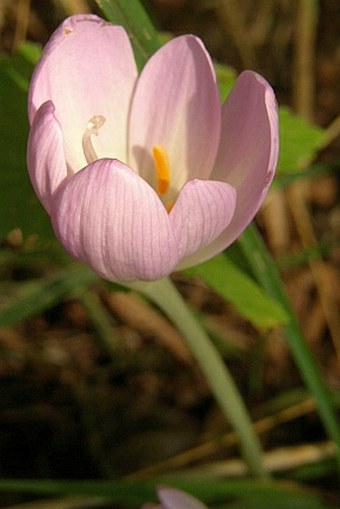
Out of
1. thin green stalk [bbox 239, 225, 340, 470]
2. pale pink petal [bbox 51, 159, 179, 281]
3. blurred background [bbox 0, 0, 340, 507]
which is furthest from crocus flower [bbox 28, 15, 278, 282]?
blurred background [bbox 0, 0, 340, 507]

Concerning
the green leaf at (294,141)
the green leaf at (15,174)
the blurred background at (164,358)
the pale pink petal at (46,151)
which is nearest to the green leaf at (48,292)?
the blurred background at (164,358)

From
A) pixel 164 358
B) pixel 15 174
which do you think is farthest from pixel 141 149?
pixel 164 358

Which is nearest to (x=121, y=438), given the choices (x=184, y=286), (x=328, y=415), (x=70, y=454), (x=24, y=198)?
(x=70, y=454)

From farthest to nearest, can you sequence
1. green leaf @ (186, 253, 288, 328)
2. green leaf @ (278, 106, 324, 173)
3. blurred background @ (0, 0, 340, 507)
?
blurred background @ (0, 0, 340, 507)
green leaf @ (278, 106, 324, 173)
green leaf @ (186, 253, 288, 328)

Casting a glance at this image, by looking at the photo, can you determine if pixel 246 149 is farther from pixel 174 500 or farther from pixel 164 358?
pixel 164 358

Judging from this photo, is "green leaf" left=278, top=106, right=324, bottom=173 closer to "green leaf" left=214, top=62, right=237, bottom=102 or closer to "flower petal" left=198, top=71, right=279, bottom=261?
"green leaf" left=214, top=62, right=237, bottom=102

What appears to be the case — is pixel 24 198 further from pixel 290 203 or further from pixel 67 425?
pixel 290 203
